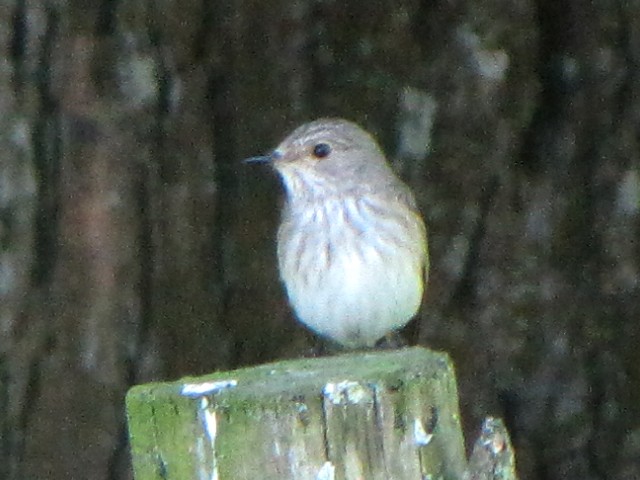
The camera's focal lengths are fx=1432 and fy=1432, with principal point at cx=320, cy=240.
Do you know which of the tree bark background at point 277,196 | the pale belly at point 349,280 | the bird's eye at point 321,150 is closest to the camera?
the pale belly at point 349,280

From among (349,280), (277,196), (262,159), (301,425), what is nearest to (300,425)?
(301,425)

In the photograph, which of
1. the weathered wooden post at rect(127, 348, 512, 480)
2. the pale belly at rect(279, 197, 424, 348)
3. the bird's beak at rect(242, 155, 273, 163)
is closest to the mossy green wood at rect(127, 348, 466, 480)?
the weathered wooden post at rect(127, 348, 512, 480)

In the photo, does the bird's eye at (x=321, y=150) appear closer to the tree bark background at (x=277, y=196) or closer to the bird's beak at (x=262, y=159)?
the bird's beak at (x=262, y=159)

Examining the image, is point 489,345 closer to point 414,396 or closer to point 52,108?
point 52,108

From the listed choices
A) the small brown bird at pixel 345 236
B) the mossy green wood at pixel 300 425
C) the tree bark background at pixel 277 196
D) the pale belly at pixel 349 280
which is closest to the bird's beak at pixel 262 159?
the small brown bird at pixel 345 236

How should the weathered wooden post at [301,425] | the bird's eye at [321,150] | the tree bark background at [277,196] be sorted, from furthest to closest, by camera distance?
1. the tree bark background at [277,196]
2. the bird's eye at [321,150]
3. the weathered wooden post at [301,425]

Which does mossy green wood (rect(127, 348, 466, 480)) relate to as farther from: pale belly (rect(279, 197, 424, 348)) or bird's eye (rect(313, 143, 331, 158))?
bird's eye (rect(313, 143, 331, 158))

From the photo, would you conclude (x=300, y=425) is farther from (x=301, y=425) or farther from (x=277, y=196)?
(x=277, y=196)
